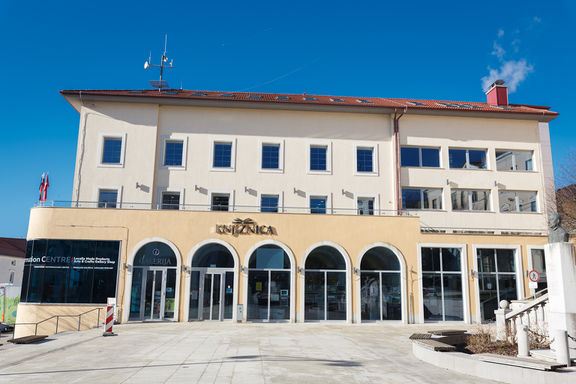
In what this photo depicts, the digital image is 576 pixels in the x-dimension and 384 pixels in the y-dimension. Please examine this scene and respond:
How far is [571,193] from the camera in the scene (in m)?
29.5

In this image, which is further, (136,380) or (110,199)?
(110,199)

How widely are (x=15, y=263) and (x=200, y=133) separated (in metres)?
52.2

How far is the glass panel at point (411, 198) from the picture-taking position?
2386cm

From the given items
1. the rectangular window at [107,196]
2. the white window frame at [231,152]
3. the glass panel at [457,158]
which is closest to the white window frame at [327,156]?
the white window frame at [231,152]

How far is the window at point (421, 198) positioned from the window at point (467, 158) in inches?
77.7

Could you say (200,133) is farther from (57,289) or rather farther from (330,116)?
(57,289)

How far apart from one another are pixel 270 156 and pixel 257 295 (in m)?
7.55

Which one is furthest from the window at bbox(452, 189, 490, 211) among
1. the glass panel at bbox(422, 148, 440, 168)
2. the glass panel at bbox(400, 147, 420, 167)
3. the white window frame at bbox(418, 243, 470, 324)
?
the white window frame at bbox(418, 243, 470, 324)

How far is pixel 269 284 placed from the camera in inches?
800

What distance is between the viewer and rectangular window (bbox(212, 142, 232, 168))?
77.1ft

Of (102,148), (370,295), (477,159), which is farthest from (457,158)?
(102,148)

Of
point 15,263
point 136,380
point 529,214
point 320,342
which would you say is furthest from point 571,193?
point 15,263

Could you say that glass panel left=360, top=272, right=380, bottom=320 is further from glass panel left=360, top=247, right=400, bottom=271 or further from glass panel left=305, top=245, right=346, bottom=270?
glass panel left=305, top=245, right=346, bottom=270

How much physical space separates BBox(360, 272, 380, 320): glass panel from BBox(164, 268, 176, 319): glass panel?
27.9 ft
